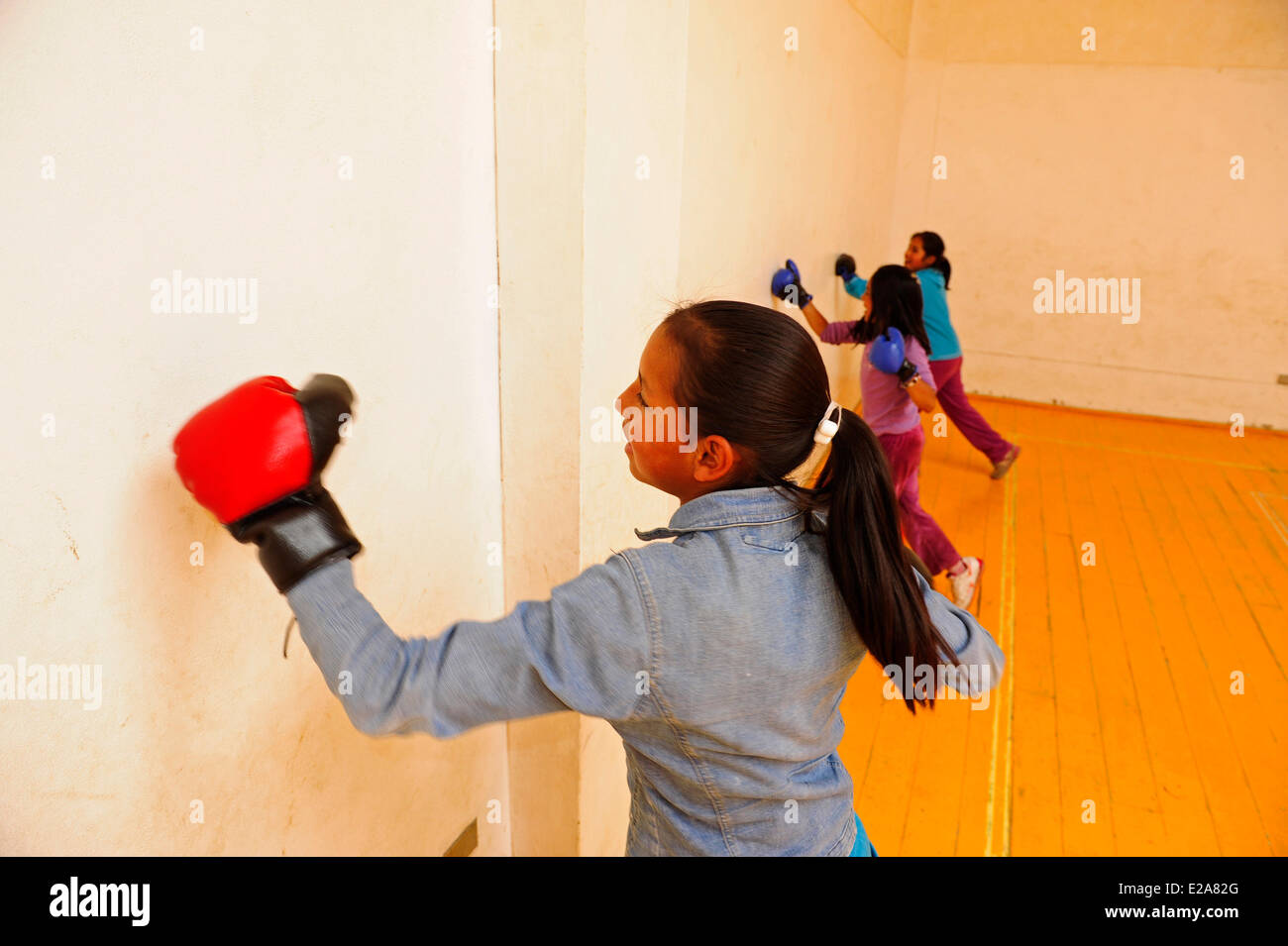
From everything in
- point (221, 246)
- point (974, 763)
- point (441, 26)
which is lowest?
point (974, 763)

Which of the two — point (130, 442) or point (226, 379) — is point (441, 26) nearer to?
point (226, 379)

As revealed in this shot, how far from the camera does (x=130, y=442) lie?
3.34 feet

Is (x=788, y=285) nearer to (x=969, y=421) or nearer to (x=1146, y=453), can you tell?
(x=969, y=421)

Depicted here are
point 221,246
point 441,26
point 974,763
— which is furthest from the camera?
point 974,763

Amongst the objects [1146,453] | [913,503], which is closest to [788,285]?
[913,503]

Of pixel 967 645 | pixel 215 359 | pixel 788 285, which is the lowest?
pixel 967 645

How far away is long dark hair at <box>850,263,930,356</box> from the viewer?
3.51 metres

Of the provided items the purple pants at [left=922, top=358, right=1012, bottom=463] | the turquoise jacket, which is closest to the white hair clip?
the turquoise jacket

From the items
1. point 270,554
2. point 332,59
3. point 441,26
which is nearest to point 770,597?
point 270,554

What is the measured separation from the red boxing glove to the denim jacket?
0.03 metres

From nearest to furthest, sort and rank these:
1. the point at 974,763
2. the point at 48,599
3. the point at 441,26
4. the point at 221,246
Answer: the point at 48,599, the point at 221,246, the point at 441,26, the point at 974,763

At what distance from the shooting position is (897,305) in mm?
3504

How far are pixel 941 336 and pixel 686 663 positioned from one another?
4049 mm

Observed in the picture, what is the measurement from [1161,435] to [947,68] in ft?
10.6
